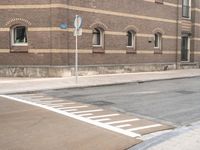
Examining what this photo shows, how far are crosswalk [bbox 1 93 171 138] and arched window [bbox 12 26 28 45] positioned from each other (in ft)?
32.9

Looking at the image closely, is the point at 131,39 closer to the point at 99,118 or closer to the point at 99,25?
the point at 99,25

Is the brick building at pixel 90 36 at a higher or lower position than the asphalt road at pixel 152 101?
higher

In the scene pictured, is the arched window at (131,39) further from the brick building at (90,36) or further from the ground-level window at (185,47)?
the ground-level window at (185,47)

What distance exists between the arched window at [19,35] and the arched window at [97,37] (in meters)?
4.56

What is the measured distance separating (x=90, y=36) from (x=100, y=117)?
48.6 feet

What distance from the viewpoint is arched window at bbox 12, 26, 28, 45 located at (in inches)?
941

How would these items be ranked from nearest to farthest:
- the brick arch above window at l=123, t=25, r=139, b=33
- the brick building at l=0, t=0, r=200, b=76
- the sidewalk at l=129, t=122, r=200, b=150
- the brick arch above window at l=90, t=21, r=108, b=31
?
the sidewalk at l=129, t=122, r=200, b=150
the brick building at l=0, t=0, r=200, b=76
the brick arch above window at l=90, t=21, r=108, b=31
the brick arch above window at l=123, t=25, r=139, b=33

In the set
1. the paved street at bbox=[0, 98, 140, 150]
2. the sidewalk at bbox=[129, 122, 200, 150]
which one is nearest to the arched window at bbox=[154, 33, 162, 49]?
the paved street at bbox=[0, 98, 140, 150]

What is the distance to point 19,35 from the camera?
947 inches

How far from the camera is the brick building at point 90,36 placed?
23219 millimetres

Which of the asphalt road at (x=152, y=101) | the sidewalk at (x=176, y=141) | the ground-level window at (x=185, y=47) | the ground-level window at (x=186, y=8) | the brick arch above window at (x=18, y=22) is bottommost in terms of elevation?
the sidewalk at (x=176, y=141)

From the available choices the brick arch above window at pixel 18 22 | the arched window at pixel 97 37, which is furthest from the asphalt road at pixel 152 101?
the arched window at pixel 97 37

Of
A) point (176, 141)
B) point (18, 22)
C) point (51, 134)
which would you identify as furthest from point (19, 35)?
point (176, 141)

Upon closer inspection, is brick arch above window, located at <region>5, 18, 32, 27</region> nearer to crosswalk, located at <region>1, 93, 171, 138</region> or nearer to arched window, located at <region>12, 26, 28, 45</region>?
arched window, located at <region>12, 26, 28, 45</region>
